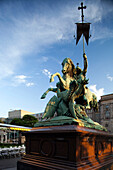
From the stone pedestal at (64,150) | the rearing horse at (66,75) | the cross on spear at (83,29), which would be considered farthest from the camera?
the cross on spear at (83,29)

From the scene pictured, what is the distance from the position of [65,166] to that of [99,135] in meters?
2.13

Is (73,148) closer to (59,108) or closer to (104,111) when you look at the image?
(59,108)

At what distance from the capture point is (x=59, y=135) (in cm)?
534

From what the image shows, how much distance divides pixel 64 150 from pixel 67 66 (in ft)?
13.6

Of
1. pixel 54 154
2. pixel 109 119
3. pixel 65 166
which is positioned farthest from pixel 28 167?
pixel 109 119

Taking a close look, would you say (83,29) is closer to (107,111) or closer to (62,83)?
(62,83)

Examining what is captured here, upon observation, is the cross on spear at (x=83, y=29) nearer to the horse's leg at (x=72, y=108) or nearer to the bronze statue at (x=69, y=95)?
the bronze statue at (x=69, y=95)

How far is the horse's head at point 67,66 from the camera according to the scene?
25.3ft

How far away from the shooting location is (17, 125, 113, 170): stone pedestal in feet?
16.1

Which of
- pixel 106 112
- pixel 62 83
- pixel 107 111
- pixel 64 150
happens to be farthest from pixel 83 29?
pixel 106 112

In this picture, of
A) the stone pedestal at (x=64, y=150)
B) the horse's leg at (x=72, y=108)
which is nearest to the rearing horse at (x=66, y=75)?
the horse's leg at (x=72, y=108)

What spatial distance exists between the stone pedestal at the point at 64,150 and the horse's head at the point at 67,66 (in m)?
3.03

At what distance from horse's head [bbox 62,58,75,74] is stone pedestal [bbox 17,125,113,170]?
3.03m

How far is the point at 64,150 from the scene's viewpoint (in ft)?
16.9
